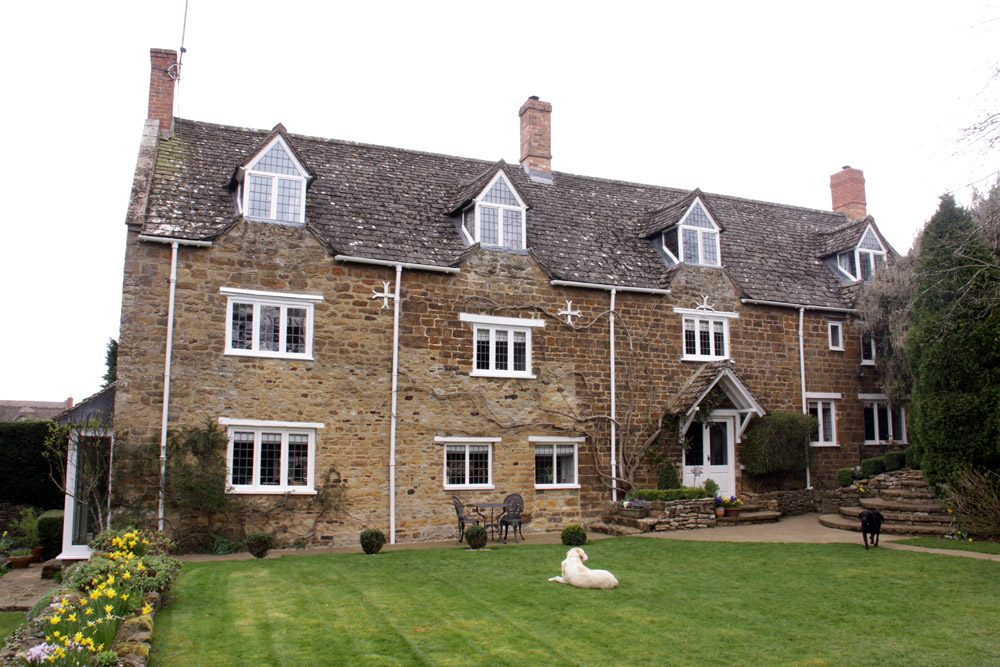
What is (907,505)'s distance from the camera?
19.0 m

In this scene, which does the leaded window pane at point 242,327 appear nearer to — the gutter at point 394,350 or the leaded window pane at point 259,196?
the leaded window pane at point 259,196

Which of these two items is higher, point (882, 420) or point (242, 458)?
point (882, 420)

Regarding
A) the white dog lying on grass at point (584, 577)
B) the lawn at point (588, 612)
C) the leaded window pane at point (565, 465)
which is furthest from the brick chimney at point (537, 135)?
the white dog lying on grass at point (584, 577)

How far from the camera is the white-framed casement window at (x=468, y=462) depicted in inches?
778

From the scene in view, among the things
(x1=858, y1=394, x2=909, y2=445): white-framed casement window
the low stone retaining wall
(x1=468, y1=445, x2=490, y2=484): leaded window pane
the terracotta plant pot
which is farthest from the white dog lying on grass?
(x1=858, y1=394, x2=909, y2=445): white-framed casement window

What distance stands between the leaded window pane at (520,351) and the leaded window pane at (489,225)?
2655 mm

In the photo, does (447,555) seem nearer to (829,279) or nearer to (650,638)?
(650,638)

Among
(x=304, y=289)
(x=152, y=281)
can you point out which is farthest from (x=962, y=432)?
(x=152, y=281)

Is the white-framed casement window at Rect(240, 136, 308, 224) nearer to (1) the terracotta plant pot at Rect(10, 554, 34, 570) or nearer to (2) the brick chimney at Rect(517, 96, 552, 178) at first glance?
(2) the brick chimney at Rect(517, 96, 552, 178)

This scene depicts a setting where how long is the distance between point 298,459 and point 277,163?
24.2 ft

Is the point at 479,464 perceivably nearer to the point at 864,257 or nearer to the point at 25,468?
the point at 25,468

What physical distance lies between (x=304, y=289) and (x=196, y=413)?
150 inches

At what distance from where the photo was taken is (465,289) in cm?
2056

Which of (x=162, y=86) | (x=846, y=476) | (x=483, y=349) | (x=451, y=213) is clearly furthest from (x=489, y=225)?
(x=846, y=476)
